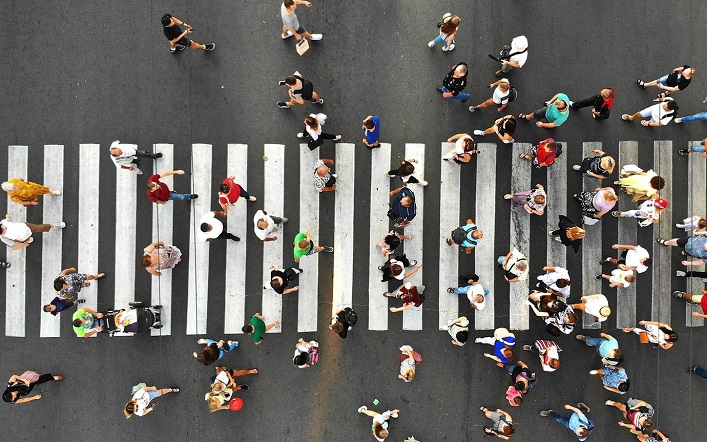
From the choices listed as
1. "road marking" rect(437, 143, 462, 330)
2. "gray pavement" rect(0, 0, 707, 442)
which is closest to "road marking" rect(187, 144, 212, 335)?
"gray pavement" rect(0, 0, 707, 442)

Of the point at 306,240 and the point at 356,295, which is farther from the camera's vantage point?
the point at 356,295

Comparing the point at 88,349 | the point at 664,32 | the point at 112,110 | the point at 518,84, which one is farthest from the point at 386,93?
the point at 88,349

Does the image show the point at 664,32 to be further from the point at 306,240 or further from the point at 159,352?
the point at 159,352

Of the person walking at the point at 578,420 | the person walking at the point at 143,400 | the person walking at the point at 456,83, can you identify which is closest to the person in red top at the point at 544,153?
the person walking at the point at 456,83

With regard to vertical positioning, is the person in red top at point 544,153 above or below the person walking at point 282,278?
above

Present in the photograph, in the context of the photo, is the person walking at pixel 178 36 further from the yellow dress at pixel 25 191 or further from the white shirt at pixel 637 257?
the white shirt at pixel 637 257

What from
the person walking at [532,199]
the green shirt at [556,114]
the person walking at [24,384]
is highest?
the green shirt at [556,114]

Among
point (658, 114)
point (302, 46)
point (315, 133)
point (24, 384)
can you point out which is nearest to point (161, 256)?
point (24, 384)
